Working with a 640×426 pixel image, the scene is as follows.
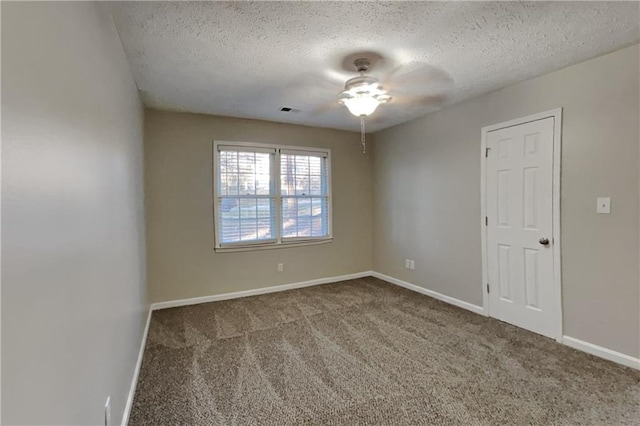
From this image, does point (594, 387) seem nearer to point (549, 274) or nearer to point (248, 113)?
point (549, 274)

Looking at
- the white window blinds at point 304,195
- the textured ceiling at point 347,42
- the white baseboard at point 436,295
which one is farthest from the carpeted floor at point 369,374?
the textured ceiling at point 347,42

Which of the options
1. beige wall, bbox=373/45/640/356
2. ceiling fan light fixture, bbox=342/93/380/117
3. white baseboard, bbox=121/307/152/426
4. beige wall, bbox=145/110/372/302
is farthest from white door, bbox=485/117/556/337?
white baseboard, bbox=121/307/152/426

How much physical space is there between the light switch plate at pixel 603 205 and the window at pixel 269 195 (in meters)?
3.15

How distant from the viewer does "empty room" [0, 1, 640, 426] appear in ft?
3.18

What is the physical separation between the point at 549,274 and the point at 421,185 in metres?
1.84

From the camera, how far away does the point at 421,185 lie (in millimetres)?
4242

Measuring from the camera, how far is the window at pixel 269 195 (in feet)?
13.5

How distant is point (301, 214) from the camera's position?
4.64 metres

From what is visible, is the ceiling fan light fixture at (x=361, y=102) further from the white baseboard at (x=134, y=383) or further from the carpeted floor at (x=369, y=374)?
the white baseboard at (x=134, y=383)

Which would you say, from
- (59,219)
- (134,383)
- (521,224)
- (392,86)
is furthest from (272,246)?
(59,219)

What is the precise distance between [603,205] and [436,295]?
206cm

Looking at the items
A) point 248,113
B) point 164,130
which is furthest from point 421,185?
point 164,130

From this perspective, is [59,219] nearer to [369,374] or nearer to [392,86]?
[369,374]

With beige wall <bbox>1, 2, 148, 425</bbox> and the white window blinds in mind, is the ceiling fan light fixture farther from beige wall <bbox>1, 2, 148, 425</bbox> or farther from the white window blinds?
the white window blinds
